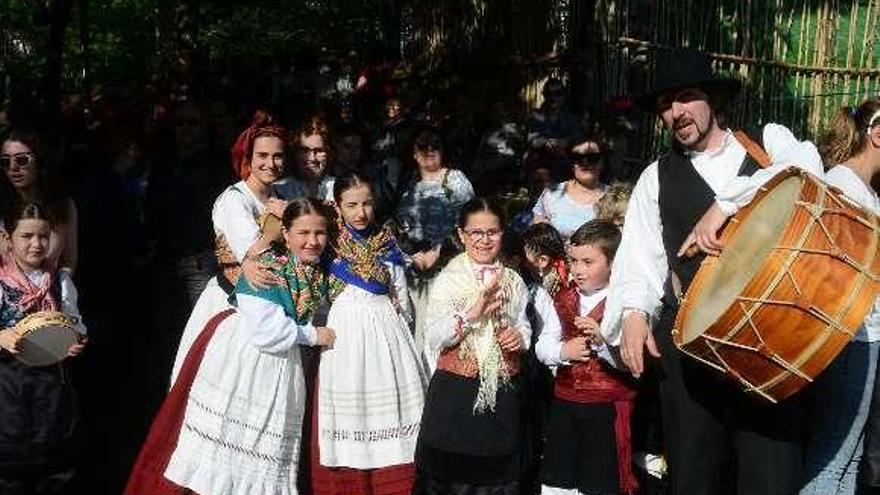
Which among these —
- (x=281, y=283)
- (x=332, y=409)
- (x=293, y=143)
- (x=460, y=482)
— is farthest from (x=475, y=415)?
(x=293, y=143)

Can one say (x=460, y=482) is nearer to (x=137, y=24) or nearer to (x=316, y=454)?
(x=316, y=454)

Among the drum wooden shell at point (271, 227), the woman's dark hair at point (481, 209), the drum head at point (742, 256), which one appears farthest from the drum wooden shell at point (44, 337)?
the drum head at point (742, 256)

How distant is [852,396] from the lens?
4.37m

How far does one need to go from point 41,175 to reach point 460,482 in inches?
89.3

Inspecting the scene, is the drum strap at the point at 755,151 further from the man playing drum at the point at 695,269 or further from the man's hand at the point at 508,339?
the man's hand at the point at 508,339

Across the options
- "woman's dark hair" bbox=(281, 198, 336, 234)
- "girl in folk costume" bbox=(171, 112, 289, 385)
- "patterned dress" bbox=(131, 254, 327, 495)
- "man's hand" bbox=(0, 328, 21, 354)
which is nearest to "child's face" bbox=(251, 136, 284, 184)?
"girl in folk costume" bbox=(171, 112, 289, 385)

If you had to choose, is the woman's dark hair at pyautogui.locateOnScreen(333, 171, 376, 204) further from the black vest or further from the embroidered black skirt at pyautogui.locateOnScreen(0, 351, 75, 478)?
the black vest

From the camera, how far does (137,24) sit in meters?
24.6

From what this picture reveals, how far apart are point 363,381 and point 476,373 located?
53cm

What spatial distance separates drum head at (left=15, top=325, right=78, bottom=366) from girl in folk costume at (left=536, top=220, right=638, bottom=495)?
6.40ft

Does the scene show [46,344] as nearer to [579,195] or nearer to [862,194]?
[579,195]

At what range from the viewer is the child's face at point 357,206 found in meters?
5.35

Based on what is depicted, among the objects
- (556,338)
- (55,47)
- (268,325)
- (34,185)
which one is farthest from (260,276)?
(55,47)

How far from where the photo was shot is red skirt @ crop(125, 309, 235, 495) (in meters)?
5.20
